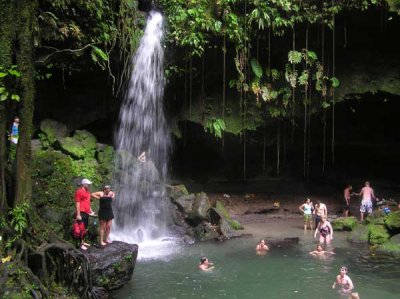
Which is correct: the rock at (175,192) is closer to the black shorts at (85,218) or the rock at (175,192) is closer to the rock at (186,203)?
the rock at (186,203)

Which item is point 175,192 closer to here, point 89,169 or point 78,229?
point 89,169

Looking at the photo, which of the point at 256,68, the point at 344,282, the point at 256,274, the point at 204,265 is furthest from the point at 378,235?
the point at 256,68

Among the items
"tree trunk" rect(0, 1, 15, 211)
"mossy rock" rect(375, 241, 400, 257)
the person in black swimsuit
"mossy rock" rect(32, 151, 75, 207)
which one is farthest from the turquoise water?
"tree trunk" rect(0, 1, 15, 211)

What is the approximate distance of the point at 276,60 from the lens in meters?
18.1

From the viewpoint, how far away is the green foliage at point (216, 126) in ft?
57.1

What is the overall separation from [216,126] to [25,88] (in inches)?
381

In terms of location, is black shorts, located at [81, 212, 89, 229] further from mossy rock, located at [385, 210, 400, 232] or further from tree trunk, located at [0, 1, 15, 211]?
mossy rock, located at [385, 210, 400, 232]

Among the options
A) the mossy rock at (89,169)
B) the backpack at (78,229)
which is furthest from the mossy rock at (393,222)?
the backpack at (78,229)

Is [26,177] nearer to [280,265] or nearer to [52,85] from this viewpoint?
[280,265]

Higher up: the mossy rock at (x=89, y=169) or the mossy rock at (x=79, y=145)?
the mossy rock at (x=79, y=145)

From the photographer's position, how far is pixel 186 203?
54.1 feet

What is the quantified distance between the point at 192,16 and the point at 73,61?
4515mm

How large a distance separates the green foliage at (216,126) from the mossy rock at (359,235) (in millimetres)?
6106

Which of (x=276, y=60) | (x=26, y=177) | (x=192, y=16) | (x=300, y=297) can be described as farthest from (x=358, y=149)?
(x=26, y=177)
